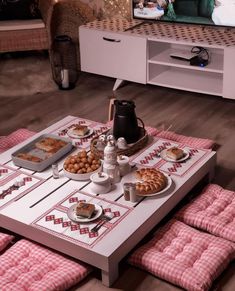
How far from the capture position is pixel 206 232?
3035 millimetres

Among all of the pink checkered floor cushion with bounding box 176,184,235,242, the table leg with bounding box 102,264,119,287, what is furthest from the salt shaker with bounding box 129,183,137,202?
the table leg with bounding box 102,264,119,287

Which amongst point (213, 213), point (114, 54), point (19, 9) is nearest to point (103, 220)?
point (213, 213)

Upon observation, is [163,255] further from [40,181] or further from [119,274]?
[40,181]

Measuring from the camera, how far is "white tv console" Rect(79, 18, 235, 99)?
15.4 ft

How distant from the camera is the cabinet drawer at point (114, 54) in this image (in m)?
4.86

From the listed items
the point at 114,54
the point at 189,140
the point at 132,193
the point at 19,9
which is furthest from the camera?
the point at 19,9

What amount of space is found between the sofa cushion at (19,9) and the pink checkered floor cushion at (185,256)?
328cm

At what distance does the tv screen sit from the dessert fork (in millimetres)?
2417

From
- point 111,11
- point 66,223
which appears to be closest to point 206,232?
point 66,223

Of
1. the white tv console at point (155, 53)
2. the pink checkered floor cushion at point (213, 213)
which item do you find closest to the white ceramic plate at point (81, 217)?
the pink checkered floor cushion at point (213, 213)

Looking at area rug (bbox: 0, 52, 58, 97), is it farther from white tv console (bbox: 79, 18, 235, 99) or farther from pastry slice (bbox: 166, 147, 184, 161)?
pastry slice (bbox: 166, 147, 184, 161)

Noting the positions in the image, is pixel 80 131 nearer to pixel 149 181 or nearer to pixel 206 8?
pixel 149 181

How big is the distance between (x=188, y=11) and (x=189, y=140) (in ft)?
4.89

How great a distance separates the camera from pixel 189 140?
149 inches
